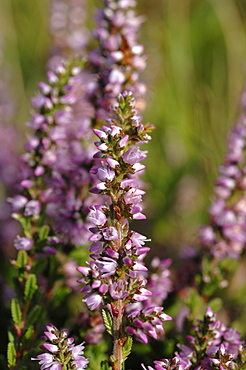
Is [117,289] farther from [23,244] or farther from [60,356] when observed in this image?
[23,244]

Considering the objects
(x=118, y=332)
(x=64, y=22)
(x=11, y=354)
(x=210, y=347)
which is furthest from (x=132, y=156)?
(x=64, y=22)

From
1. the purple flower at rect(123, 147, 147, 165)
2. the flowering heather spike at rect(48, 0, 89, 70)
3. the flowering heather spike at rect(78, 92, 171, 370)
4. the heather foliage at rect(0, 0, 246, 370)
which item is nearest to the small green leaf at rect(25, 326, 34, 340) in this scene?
the heather foliage at rect(0, 0, 246, 370)

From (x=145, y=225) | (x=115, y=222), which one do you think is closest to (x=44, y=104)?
(x=115, y=222)

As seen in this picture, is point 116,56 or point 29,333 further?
point 116,56

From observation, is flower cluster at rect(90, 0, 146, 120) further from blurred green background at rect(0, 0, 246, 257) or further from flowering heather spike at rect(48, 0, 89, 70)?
flowering heather spike at rect(48, 0, 89, 70)

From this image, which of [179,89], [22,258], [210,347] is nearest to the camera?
[210,347]

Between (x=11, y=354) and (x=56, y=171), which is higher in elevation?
(x=56, y=171)

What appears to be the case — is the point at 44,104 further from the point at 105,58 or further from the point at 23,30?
the point at 23,30
